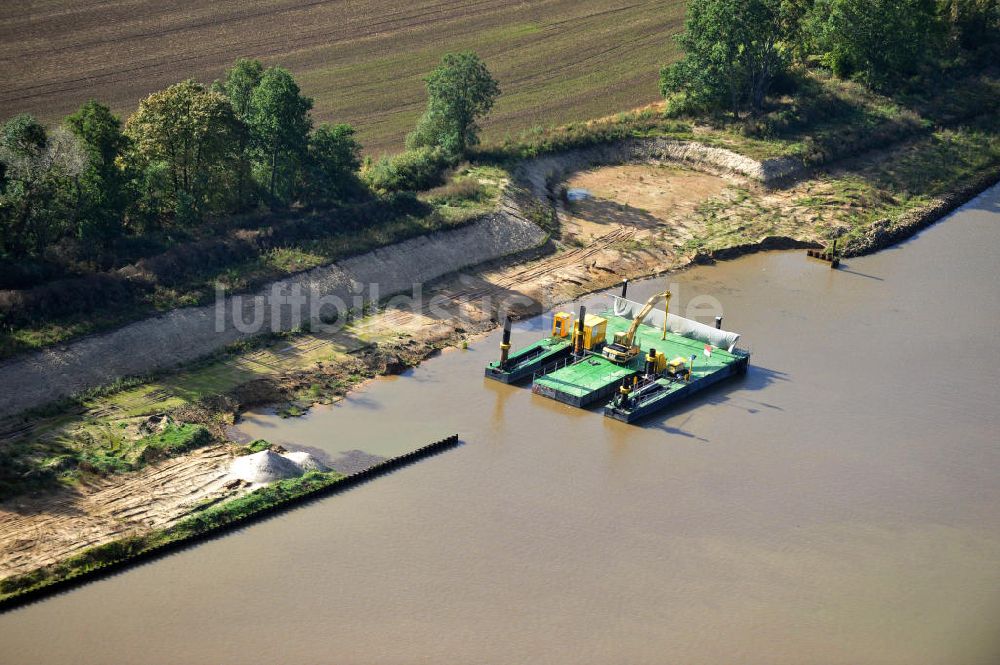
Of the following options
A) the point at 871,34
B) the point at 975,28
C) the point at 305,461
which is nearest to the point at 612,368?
the point at 305,461

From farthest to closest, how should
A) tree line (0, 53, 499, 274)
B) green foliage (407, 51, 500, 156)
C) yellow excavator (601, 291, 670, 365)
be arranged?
green foliage (407, 51, 500, 156) < yellow excavator (601, 291, 670, 365) < tree line (0, 53, 499, 274)

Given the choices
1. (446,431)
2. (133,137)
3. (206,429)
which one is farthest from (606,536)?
(133,137)

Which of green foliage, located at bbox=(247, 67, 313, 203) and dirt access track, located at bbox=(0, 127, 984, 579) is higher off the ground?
green foliage, located at bbox=(247, 67, 313, 203)

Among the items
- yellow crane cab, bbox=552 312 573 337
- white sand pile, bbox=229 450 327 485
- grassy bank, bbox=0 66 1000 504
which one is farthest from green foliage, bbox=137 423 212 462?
yellow crane cab, bbox=552 312 573 337

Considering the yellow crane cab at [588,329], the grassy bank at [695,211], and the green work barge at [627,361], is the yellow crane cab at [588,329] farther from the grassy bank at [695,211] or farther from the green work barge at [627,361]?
the grassy bank at [695,211]

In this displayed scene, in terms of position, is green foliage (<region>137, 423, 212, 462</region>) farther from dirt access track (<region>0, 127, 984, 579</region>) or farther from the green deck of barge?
the green deck of barge

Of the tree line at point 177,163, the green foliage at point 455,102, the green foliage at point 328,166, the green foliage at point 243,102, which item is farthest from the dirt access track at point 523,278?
the green foliage at point 243,102

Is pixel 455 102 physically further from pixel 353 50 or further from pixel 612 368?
pixel 612 368

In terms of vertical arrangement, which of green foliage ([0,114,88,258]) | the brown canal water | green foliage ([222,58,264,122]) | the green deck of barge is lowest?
the brown canal water
